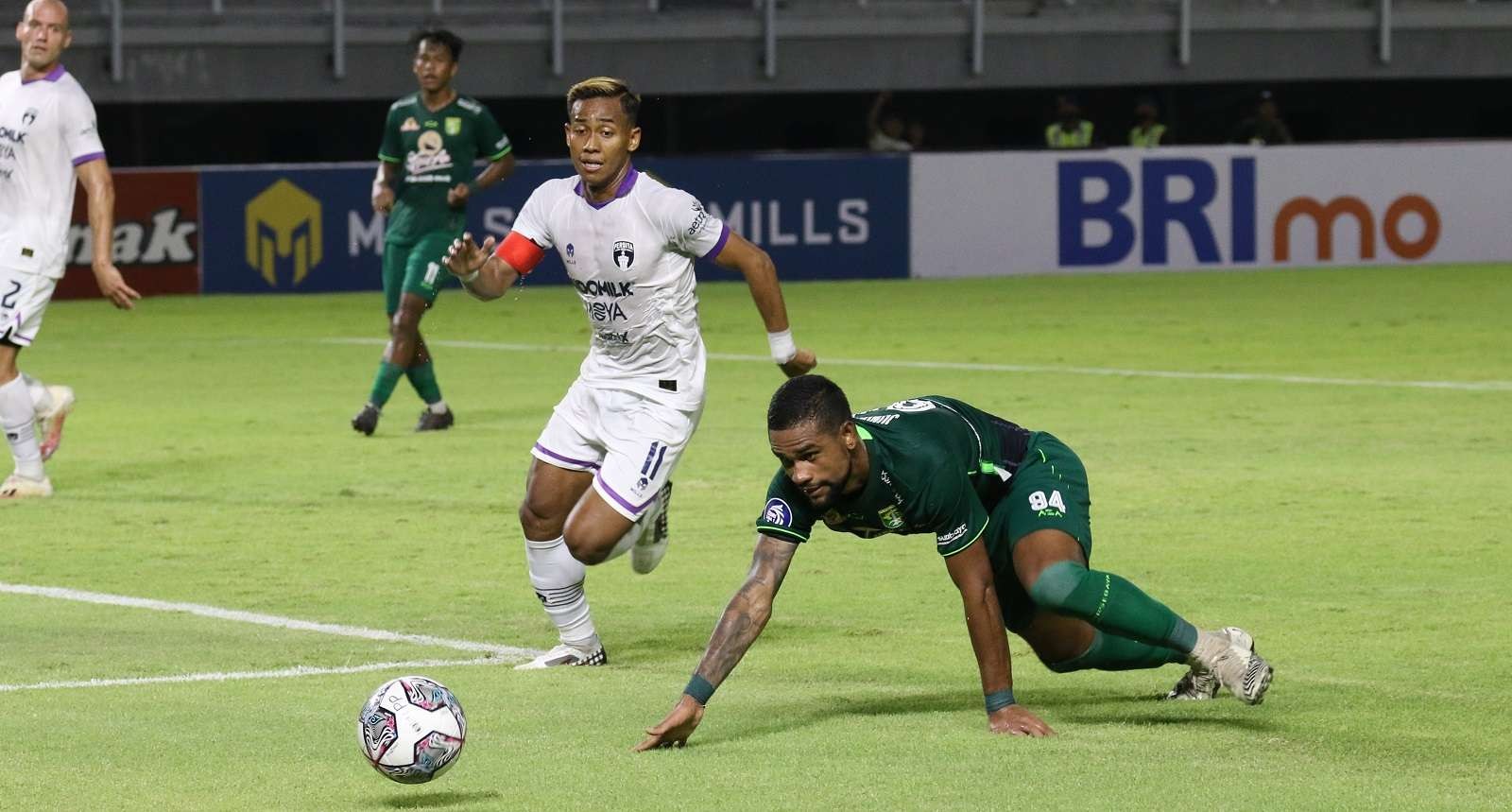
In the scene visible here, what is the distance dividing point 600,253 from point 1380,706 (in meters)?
2.91

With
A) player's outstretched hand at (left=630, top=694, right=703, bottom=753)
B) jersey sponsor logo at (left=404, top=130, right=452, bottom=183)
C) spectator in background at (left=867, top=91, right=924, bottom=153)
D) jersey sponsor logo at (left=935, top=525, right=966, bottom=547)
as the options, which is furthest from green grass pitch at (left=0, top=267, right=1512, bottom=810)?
spectator in background at (left=867, top=91, right=924, bottom=153)

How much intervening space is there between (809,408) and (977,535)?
66 cm

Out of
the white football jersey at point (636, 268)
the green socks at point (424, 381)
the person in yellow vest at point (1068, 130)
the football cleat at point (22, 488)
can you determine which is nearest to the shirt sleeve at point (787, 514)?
the white football jersey at point (636, 268)

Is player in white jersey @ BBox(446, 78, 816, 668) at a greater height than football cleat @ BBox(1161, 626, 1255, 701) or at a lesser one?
greater

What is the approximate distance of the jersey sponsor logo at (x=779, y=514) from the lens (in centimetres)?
687

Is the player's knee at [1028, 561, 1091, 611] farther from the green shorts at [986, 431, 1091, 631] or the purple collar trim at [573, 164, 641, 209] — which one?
the purple collar trim at [573, 164, 641, 209]

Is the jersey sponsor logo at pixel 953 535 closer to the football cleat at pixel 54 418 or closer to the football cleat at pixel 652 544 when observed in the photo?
the football cleat at pixel 652 544

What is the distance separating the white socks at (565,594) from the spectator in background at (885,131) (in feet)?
71.6

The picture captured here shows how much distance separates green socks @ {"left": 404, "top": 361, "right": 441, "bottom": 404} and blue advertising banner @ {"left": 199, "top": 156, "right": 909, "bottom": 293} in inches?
452

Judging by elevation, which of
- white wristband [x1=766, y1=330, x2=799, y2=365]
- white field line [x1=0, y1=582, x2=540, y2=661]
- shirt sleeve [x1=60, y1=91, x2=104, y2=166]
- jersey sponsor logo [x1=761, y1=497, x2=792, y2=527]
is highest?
shirt sleeve [x1=60, y1=91, x2=104, y2=166]

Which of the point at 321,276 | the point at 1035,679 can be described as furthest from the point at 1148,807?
the point at 321,276

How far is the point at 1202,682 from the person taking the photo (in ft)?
24.0

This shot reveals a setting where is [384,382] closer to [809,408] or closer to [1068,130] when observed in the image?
[809,408]

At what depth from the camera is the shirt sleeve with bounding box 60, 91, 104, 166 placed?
39.5 feet
